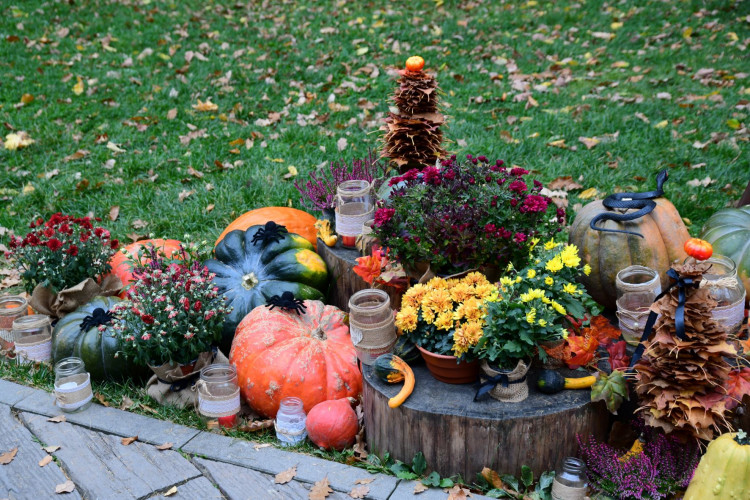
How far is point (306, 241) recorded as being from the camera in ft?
14.2

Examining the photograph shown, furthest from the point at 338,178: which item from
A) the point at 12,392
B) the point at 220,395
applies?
the point at 12,392

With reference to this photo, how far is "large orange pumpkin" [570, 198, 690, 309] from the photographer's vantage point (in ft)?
11.0

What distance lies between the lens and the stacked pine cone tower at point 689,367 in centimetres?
252

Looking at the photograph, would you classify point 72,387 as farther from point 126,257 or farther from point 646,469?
point 646,469

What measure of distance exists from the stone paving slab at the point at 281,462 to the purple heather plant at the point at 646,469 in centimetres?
86

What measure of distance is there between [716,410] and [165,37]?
9.12 meters

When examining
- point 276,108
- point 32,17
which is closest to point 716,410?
point 276,108

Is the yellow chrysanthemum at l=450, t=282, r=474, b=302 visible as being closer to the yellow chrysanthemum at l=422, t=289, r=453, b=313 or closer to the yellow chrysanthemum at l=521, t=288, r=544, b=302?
the yellow chrysanthemum at l=422, t=289, r=453, b=313

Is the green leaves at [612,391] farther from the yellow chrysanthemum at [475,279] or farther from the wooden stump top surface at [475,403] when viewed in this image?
the yellow chrysanthemum at [475,279]

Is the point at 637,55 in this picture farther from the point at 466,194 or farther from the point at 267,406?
the point at 267,406

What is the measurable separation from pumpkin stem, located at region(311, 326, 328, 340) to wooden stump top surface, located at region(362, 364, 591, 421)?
67 cm

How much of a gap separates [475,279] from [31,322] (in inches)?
103

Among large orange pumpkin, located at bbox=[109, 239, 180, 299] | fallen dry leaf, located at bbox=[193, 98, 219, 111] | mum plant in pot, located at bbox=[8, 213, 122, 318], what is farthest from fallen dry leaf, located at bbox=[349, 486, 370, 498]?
fallen dry leaf, located at bbox=[193, 98, 219, 111]

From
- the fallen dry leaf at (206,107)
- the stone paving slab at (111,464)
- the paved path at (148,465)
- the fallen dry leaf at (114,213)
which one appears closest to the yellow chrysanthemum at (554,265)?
the paved path at (148,465)
